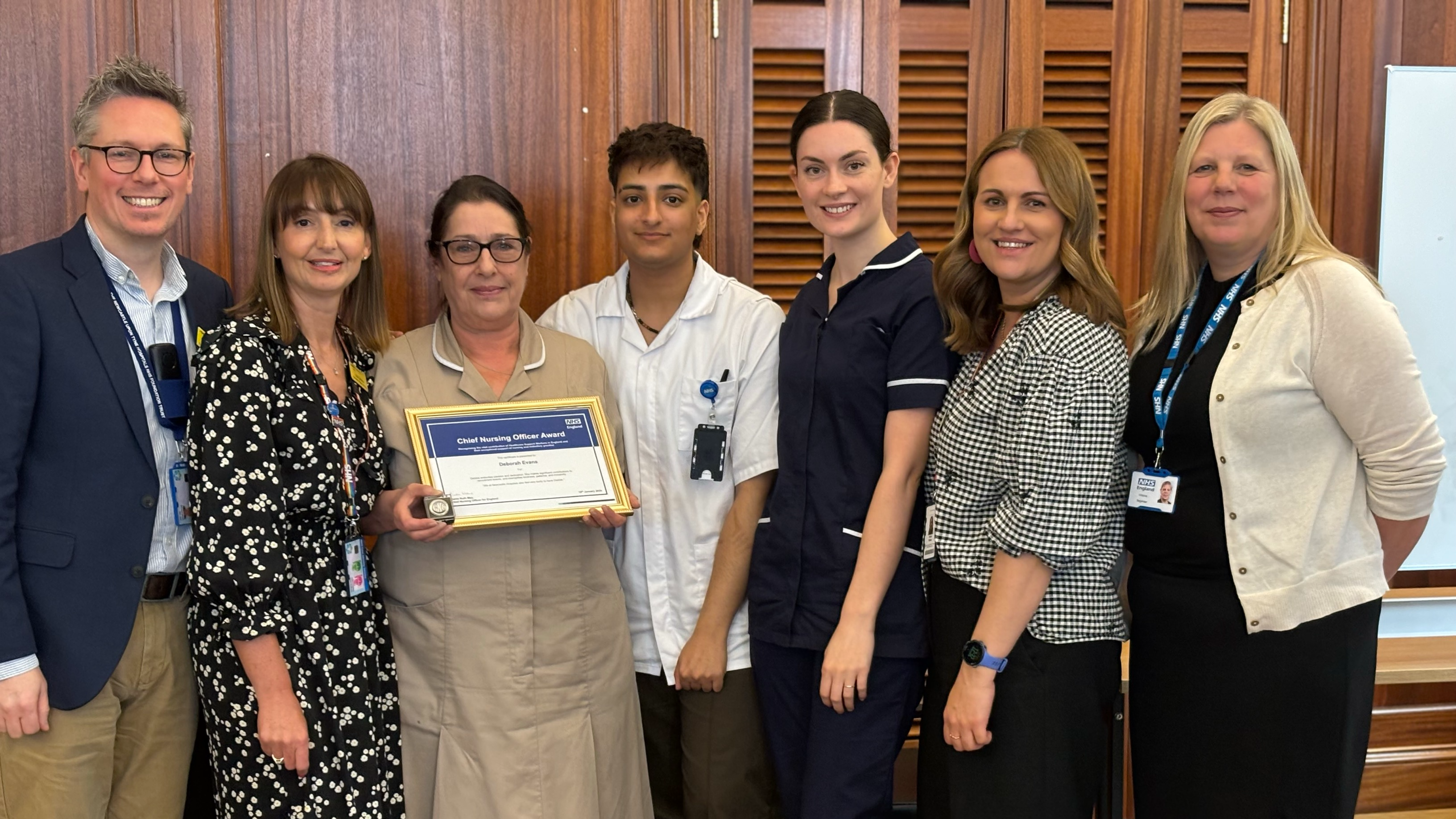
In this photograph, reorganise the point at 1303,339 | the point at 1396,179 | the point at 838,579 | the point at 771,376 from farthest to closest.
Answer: the point at 1396,179 → the point at 771,376 → the point at 838,579 → the point at 1303,339

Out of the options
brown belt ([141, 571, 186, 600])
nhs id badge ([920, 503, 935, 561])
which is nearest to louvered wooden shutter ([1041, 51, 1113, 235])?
nhs id badge ([920, 503, 935, 561])

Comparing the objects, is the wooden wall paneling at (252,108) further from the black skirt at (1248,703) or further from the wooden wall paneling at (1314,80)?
the wooden wall paneling at (1314,80)

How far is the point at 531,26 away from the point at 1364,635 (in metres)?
2.35

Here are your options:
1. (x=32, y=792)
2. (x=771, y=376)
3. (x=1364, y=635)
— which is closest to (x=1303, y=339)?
(x=1364, y=635)

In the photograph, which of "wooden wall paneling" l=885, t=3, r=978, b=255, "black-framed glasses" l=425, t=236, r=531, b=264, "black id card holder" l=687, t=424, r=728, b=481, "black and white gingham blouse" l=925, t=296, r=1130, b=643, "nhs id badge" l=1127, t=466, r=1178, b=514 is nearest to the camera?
"black and white gingham blouse" l=925, t=296, r=1130, b=643

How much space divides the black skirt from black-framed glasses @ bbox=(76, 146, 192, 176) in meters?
1.99

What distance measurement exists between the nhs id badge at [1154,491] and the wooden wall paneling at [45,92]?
252 centimetres

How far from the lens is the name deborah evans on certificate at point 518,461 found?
2.04 metres

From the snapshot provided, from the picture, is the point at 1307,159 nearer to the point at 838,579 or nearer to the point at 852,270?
the point at 852,270

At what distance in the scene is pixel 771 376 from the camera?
2338mm

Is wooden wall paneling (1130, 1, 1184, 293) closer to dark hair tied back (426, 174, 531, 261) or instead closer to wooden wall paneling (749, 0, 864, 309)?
wooden wall paneling (749, 0, 864, 309)

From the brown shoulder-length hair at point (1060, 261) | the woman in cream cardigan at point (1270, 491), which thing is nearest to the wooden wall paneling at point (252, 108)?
the brown shoulder-length hair at point (1060, 261)

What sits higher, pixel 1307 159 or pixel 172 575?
pixel 1307 159

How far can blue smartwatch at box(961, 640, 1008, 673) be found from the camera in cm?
186
